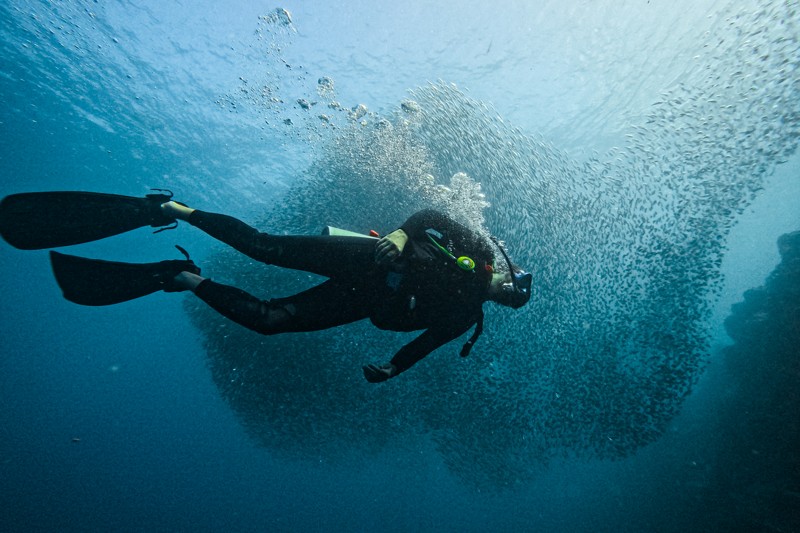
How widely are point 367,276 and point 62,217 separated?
2.50m

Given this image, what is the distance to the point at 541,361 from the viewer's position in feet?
41.0

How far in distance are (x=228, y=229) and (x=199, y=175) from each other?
23315 millimetres

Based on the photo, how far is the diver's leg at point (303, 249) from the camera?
2609 millimetres

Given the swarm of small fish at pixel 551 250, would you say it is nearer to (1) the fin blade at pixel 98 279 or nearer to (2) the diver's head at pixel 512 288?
(2) the diver's head at pixel 512 288

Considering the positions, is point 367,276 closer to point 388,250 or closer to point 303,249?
point 388,250

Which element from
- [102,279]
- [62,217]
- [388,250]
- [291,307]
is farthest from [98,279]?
[388,250]

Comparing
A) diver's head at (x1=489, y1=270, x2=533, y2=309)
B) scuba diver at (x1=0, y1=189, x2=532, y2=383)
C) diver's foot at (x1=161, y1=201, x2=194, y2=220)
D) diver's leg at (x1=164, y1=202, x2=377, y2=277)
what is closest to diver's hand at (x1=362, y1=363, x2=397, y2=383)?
scuba diver at (x1=0, y1=189, x2=532, y2=383)

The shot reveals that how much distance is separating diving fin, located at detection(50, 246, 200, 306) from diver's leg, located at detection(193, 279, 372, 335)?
1.13 feet

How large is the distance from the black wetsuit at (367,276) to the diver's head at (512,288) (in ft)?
0.74

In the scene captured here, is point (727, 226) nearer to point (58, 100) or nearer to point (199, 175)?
point (199, 175)

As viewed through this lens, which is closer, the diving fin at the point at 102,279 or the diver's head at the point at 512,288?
the diving fin at the point at 102,279

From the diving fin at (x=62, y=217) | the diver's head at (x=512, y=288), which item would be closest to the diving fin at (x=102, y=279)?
the diving fin at (x=62, y=217)

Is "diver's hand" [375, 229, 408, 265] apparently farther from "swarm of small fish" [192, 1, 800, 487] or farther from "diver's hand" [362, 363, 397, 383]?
"swarm of small fish" [192, 1, 800, 487]

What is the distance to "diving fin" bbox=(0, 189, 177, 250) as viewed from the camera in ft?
8.36
